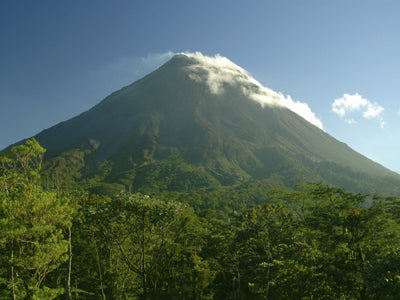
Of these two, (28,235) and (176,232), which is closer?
(28,235)

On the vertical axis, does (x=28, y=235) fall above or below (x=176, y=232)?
above

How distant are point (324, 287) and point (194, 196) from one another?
113036 mm

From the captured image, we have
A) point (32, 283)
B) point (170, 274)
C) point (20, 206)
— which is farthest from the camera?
point (170, 274)

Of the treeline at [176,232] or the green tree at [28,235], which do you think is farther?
the green tree at [28,235]

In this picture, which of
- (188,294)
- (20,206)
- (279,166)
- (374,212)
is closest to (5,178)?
(20,206)

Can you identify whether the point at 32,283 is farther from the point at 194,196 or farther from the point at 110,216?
the point at 194,196

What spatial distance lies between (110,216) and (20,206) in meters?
4.50

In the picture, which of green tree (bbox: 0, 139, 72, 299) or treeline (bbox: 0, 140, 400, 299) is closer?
treeline (bbox: 0, 140, 400, 299)

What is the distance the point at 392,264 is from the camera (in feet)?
25.3

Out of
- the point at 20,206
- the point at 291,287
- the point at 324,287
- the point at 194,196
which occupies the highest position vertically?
the point at 20,206

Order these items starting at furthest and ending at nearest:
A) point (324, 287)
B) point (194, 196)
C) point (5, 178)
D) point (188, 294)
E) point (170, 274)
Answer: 1. point (194, 196)
2. point (170, 274)
3. point (188, 294)
4. point (5, 178)
5. point (324, 287)

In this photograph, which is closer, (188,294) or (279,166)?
(188,294)

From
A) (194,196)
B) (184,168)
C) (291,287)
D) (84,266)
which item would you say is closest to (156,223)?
(291,287)

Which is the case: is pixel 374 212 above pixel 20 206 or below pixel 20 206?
above
